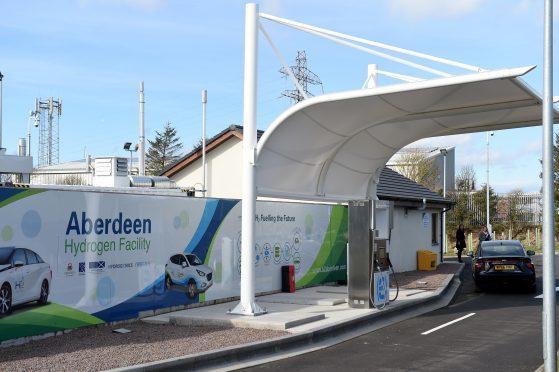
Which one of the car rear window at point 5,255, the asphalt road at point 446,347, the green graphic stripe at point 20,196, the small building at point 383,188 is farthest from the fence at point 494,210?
the car rear window at point 5,255

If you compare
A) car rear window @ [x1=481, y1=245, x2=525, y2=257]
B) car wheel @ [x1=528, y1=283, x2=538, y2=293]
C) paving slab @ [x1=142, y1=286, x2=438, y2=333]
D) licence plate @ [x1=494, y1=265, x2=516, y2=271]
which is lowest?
car wheel @ [x1=528, y1=283, x2=538, y2=293]

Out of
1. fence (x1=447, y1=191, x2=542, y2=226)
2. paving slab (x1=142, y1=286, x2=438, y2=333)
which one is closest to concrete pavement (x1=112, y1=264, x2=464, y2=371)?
paving slab (x1=142, y1=286, x2=438, y2=333)

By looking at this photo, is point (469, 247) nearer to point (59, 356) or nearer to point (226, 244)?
point (226, 244)

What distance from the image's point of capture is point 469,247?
4706 cm

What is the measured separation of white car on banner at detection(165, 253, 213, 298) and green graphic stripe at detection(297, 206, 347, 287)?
15.4 ft

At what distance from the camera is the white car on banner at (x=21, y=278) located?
384 inches

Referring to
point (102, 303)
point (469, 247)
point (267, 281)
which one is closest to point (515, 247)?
point (267, 281)

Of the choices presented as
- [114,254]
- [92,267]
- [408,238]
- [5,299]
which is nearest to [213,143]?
[408,238]

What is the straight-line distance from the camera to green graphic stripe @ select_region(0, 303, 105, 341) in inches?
388

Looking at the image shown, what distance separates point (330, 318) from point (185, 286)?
3.02 m

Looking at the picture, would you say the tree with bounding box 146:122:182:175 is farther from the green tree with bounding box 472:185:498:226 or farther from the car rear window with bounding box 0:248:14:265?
the car rear window with bounding box 0:248:14:265

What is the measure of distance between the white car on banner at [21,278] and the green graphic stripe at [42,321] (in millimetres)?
156

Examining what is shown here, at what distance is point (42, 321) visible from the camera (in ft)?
34.3

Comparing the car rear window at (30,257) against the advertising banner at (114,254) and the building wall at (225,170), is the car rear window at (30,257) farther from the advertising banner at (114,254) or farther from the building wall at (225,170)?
the building wall at (225,170)
